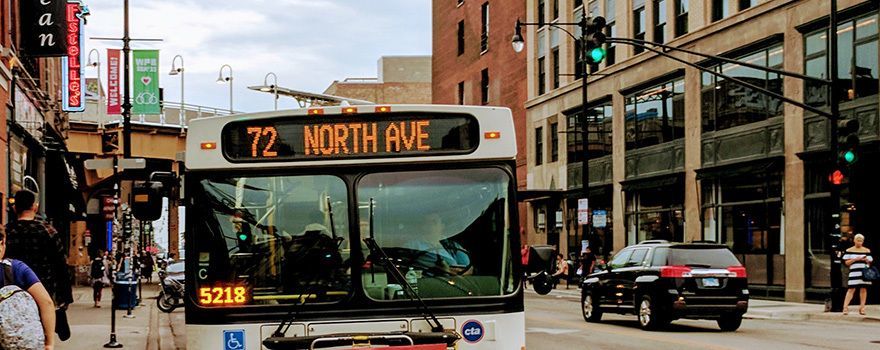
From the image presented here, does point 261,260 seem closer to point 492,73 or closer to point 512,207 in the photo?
point 512,207

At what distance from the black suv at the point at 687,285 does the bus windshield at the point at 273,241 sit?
11.9 meters

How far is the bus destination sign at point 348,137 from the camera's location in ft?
26.7

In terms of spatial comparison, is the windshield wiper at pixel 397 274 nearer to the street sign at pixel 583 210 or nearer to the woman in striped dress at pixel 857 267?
the woman in striped dress at pixel 857 267

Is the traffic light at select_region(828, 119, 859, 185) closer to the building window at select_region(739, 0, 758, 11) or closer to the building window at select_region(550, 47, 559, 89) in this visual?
the building window at select_region(739, 0, 758, 11)

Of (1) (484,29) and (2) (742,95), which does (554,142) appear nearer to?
(1) (484,29)

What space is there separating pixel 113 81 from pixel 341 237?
35.6 m

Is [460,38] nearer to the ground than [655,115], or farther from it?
farther from it

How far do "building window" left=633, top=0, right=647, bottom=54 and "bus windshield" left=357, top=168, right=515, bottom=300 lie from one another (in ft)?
108

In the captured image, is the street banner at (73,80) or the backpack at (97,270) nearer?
the backpack at (97,270)

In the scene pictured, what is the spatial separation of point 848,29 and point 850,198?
13.4 feet

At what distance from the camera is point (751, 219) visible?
31656mm

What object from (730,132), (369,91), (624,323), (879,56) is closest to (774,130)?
(730,132)

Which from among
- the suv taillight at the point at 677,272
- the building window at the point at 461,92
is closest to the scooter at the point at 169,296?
the suv taillight at the point at 677,272

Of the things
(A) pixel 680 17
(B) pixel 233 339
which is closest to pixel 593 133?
(A) pixel 680 17
